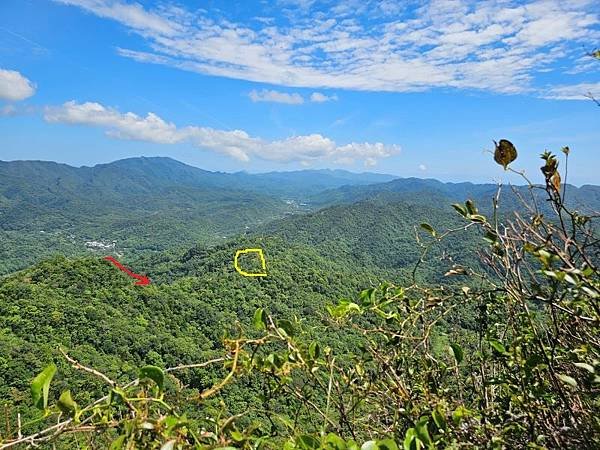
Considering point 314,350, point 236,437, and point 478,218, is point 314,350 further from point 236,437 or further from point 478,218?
point 478,218

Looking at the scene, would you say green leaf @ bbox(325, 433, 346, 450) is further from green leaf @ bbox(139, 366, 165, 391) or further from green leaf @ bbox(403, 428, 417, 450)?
green leaf @ bbox(139, 366, 165, 391)

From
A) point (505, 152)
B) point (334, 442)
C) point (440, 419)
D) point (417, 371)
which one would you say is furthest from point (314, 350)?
point (417, 371)

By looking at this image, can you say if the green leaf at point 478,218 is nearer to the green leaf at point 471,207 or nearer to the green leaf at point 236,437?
the green leaf at point 471,207

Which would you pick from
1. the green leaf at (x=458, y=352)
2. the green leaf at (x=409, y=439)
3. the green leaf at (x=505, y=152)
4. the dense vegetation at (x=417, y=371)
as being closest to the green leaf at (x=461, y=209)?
the dense vegetation at (x=417, y=371)

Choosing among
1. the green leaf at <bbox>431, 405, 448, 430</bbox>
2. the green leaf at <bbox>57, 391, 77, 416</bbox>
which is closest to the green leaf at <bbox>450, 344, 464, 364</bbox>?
the green leaf at <bbox>431, 405, 448, 430</bbox>

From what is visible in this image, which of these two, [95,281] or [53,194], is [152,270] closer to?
[95,281]
